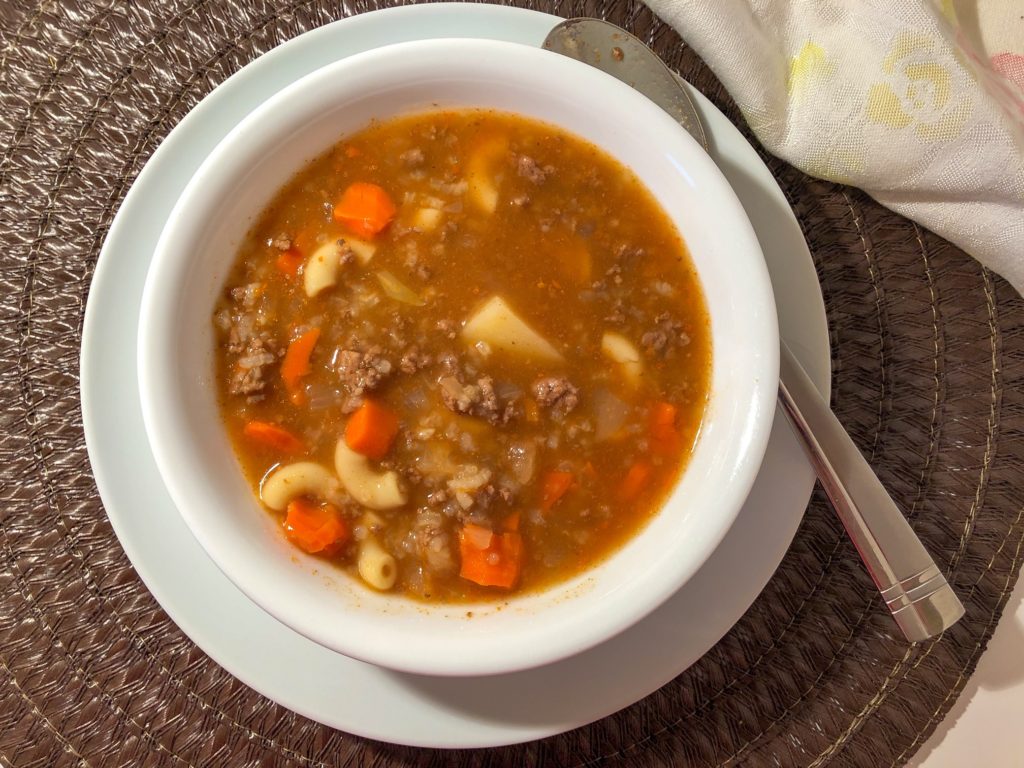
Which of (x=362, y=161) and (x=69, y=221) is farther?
(x=69, y=221)

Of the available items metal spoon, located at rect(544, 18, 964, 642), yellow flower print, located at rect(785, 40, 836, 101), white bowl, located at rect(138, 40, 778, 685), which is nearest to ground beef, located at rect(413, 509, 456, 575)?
white bowl, located at rect(138, 40, 778, 685)

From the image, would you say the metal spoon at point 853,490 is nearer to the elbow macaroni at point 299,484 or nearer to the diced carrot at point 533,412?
the diced carrot at point 533,412

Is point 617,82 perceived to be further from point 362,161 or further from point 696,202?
point 362,161

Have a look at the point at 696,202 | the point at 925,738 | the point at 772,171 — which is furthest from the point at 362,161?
the point at 925,738

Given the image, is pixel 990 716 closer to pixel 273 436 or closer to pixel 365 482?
pixel 365 482

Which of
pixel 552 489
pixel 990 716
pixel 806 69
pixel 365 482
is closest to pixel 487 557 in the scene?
pixel 552 489

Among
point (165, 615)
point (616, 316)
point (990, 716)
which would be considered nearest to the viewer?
point (616, 316)
